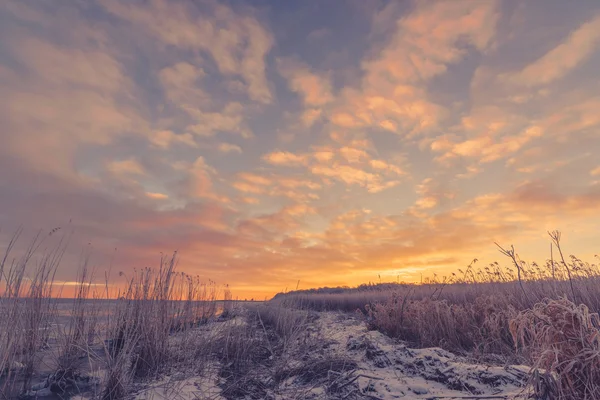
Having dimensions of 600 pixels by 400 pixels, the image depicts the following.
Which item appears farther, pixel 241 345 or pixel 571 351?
pixel 241 345

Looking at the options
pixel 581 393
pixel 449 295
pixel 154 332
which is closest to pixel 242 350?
pixel 154 332

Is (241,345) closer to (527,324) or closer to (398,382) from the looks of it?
(398,382)

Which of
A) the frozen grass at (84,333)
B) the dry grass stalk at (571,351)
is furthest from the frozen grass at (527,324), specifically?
the frozen grass at (84,333)

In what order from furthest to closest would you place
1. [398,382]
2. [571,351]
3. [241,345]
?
[241,345] < [398,382] < [571,351]

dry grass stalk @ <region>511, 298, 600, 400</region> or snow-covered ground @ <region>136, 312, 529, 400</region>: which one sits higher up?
dry grass stalk @ <region>511, 298, 600, 400</region>

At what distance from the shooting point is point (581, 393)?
10.4 feet

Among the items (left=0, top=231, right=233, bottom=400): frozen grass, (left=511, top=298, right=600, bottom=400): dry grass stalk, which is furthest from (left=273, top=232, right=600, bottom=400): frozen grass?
(left=0, top=231, right=233, bottom=400): frozen grass

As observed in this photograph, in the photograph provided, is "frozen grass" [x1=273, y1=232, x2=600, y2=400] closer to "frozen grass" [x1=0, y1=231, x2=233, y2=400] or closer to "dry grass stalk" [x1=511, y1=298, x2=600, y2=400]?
"dry grass stalk" [x1=511, y1=298, x2=600, y2=400]

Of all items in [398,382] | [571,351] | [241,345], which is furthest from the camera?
[241,345]

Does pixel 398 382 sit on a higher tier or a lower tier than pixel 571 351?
lower

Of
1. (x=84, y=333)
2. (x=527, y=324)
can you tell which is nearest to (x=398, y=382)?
(x=527, y=324)

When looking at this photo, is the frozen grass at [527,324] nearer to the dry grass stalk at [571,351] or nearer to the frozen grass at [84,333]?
the dry grass stalk at [571,351]

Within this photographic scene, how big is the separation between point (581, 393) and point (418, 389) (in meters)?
2.04

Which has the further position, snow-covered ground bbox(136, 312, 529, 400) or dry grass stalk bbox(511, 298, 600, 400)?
snow-covered ground bbox(136, 312, 529, 400)
